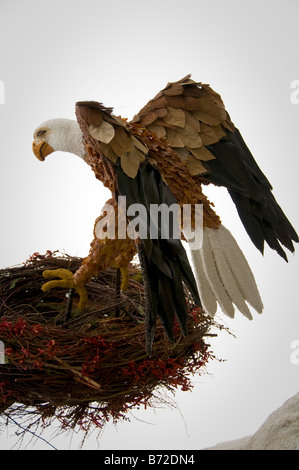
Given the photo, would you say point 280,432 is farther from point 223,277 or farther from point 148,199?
point 148,199

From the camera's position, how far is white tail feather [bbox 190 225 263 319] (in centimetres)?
96

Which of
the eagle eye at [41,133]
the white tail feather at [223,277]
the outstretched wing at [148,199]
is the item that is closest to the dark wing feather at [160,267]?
the outstretched wing at [148,199]

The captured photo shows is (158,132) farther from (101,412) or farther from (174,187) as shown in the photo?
(101,412)

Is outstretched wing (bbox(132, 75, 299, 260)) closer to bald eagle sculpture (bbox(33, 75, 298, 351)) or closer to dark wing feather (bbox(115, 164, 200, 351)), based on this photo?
bald eagle sculpture (bbox(33, 75, 298, 351))

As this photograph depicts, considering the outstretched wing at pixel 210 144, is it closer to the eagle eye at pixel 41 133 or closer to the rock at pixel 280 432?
the eagle eye at pixel 41 133

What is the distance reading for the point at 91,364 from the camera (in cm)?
89

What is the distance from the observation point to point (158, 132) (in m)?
0.98

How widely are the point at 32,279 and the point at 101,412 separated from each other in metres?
0.31

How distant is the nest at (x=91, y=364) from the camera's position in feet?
2.94

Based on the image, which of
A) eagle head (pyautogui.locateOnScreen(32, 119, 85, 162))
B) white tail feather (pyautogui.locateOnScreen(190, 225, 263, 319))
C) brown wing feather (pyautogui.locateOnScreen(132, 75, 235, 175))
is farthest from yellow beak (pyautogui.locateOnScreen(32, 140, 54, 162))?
white tail feather (pyautogui.locateOnScreen(190, 225, 263, 319))

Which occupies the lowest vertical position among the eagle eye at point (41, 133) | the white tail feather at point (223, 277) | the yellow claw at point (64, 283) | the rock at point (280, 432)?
the rock at point (280, 432)

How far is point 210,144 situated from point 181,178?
3.6 inches
